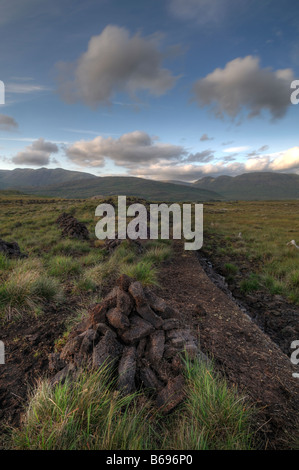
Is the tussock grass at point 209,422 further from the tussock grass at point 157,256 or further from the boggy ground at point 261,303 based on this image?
the tussock grass at point 157,256

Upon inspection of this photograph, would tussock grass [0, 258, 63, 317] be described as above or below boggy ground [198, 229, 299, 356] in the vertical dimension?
above

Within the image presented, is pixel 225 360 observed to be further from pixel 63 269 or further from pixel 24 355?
pixel 63 269

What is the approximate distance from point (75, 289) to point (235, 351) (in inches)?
191

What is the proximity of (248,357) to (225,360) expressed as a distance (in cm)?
60

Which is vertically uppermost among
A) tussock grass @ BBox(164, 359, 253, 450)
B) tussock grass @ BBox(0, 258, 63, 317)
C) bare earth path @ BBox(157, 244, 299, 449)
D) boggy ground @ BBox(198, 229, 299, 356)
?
tussock grass @ BBox(0, 258, 63, 317)

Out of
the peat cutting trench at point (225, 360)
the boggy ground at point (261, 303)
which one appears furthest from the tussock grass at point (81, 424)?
the boggy ground at point (261, 303)

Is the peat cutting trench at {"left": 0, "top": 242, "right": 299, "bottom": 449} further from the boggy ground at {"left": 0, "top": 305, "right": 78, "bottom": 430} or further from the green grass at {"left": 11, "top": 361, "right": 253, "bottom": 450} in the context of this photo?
the green grass at {"left": 11, "top": 361, "right": 253, "bottom": 450}

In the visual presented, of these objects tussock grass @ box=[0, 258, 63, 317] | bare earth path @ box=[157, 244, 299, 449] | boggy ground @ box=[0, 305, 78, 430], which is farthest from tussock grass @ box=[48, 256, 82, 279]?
bare earth path @ box=[157, 244, 299, 449]

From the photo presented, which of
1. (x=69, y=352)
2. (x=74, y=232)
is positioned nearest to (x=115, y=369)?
(x=69, y=352)

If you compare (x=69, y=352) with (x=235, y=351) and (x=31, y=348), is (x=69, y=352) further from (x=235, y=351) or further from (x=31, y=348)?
(x=235, y=351)

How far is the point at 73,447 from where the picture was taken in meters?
2.08

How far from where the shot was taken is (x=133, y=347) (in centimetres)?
351

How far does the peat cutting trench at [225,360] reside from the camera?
9.22 feet

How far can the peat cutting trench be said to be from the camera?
281 centimetres
